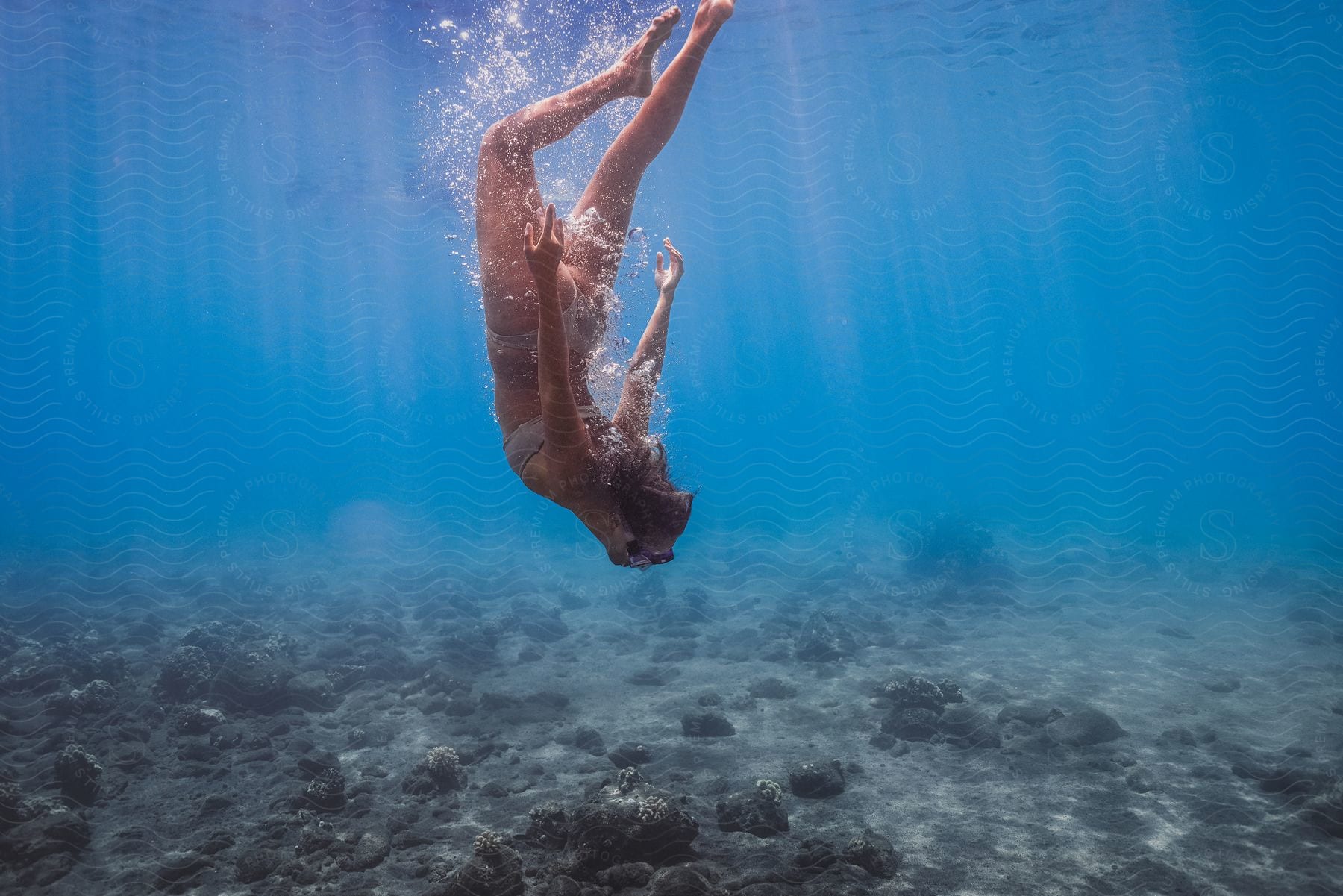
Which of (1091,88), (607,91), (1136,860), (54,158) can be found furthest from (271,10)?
(1091,88)

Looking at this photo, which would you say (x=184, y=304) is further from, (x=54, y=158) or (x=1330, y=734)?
(x=1330, y=734)

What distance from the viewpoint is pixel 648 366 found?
4.73 metres

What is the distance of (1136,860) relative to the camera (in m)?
6.47

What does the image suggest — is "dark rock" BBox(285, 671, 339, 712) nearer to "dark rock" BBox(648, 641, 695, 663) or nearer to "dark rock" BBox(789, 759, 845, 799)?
"dark rock" BBox(648, 641, 695, 663)

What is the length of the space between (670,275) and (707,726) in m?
7.47

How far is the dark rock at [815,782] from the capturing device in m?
7.87

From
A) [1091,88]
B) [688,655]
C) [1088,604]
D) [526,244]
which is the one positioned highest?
[1091,88]

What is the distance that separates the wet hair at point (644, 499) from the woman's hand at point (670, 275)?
85.0 inches

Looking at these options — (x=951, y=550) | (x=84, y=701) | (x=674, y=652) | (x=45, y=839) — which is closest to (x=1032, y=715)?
(x=674, y=652)

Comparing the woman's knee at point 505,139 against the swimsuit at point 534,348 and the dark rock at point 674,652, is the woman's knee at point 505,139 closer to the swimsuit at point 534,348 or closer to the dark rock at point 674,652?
the swimsuit at point 534,348

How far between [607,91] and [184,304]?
265ft

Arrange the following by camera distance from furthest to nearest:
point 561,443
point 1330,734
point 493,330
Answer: point 1330,734, point 493,330, point 561,443

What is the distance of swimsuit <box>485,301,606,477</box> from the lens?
12.4 feet

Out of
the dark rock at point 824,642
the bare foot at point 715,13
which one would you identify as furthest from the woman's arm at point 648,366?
the dark rock at point 824,642
